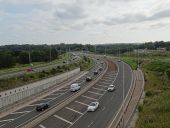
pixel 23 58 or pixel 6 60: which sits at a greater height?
pixel 6 60

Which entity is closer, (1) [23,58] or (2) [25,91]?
(2) [25,91]

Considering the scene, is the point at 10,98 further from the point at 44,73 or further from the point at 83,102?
the point at 44,73

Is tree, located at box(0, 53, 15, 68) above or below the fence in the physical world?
above

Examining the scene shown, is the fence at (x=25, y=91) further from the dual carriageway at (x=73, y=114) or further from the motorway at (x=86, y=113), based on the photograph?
the motorway at (x=86, y=113)

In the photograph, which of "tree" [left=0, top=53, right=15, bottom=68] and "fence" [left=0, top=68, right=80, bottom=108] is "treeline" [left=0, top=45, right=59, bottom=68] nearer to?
"tree" [left=0, top=53, right=15, bottom=68]

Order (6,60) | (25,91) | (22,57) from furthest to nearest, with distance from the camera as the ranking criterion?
1. (22,57)
2. (6,60)
3. (25,91)

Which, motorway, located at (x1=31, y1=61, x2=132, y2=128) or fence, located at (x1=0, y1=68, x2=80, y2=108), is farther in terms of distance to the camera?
fence, located at (x1=0, y1=68, x2=80, y2=108)

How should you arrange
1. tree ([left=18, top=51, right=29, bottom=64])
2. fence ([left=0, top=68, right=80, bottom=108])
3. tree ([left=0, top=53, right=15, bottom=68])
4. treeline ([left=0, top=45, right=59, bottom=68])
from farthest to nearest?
tree ([left=18, top=51, right=29, bottom=64]) < treeline ([left=0, top=45, right=59, bottom=68]) < tree ([left=0, top=53, right=15, bottom=68]) < fence ([left=0, top=68, right=80, bottom=108])

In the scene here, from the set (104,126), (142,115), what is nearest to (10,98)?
(104,126)

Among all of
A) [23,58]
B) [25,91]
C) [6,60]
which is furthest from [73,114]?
[23,58]

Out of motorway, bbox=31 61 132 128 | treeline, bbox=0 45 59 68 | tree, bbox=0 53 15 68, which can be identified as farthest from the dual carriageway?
treeline, bbox=0 45 59 68

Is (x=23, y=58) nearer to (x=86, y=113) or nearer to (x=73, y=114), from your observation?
(x=73, y=114)
